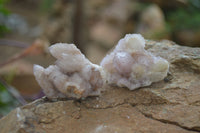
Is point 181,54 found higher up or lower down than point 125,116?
higher up

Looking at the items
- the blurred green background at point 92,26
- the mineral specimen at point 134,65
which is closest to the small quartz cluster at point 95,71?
the mineral specimen at point 134,65

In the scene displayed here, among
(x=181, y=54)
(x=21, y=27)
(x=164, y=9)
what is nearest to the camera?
(x=181, y=54)

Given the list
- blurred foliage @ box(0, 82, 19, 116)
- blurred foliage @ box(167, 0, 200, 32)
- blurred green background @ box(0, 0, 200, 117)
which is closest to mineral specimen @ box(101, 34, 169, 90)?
blurred foliage @ box(0, 82, 19, 116)

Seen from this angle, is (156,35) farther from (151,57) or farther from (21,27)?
(21,27)

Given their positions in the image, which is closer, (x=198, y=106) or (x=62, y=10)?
(x=198, y=106)

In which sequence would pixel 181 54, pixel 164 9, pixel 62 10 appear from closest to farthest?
pixel 181 54 → pixel 62 10 → pixel 164 9

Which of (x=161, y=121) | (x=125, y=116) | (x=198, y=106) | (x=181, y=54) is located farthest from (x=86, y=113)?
(x=181, y=54)
